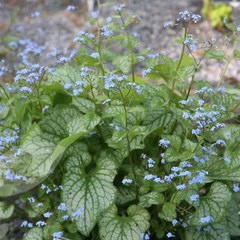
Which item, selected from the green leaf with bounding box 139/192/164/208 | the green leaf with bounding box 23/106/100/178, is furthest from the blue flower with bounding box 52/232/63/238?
the green leaf with bounding box 139/192/164/208

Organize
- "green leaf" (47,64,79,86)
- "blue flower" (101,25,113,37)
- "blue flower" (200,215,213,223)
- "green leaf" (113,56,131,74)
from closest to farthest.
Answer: "blue flower" (200,215,213,223) → "blue flower" (101,25,113,37) → "green leaf" (113,56,131,74) → "green leaf" (47,64,79,86)

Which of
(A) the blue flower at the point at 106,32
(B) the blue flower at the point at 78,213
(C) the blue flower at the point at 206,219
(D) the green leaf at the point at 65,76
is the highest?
(A) the blue flower at the point at 106,32

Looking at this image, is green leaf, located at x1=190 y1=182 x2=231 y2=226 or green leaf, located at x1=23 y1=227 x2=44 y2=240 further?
green leaf, located at x1=23 y1=227 x2=44 y2=240

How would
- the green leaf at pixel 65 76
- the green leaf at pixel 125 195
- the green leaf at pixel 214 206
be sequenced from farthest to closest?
the green leaf at pixel 65 76 → the green leaf at pixel 125 195 → the green leaf at pixel 214 206

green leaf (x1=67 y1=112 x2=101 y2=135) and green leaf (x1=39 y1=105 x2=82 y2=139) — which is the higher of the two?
green leaf (x1=67 y1=112 x2=101 y2=135)

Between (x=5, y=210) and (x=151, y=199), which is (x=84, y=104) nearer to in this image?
(x=151, y=199)

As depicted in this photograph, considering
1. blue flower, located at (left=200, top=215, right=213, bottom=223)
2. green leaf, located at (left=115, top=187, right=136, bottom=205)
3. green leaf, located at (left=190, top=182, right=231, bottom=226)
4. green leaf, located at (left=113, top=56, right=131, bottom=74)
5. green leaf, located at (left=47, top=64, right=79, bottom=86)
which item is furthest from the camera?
green leaf, located at (left=47, top=64, right=79, bottom=86)

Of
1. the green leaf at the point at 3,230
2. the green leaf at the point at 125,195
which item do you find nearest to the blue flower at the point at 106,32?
the green leaf at the point at 125,195

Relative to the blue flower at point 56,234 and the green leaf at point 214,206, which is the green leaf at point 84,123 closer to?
the blue flower at point 56,234

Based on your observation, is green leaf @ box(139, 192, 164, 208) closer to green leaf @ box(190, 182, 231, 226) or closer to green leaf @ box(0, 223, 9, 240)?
green leaf @ box(190, 182, 231, 226)
